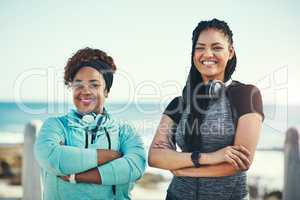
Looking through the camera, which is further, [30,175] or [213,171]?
[30,175]

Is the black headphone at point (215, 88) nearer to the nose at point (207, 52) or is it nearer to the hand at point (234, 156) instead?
the nose at point (207, 52)

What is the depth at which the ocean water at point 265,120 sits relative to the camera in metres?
2.37

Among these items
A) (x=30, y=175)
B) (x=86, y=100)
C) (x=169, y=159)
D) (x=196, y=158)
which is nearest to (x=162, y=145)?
(x=169, y=159)

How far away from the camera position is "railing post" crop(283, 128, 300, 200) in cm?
216

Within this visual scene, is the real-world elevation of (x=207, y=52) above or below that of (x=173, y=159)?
above

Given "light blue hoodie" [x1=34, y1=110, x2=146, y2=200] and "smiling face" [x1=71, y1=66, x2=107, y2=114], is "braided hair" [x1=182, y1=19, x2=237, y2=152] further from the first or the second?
"smiling face" [x1=71, y1=66, x2=107, y2=114]

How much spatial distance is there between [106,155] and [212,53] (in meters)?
0.78

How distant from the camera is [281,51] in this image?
2496mm

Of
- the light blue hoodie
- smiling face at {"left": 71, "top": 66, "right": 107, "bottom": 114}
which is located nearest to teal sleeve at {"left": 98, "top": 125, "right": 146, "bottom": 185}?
the light blue hoodie

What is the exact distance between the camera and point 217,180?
6.96ft

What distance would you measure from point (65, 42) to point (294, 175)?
4.93 ft

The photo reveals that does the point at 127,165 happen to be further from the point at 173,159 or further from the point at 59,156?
the point at 59,156

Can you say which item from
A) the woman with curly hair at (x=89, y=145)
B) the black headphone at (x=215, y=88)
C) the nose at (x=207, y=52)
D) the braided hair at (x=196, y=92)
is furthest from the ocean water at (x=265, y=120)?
the nose at (x=207, y=52)

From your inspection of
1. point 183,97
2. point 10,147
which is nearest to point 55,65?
point 10,147
